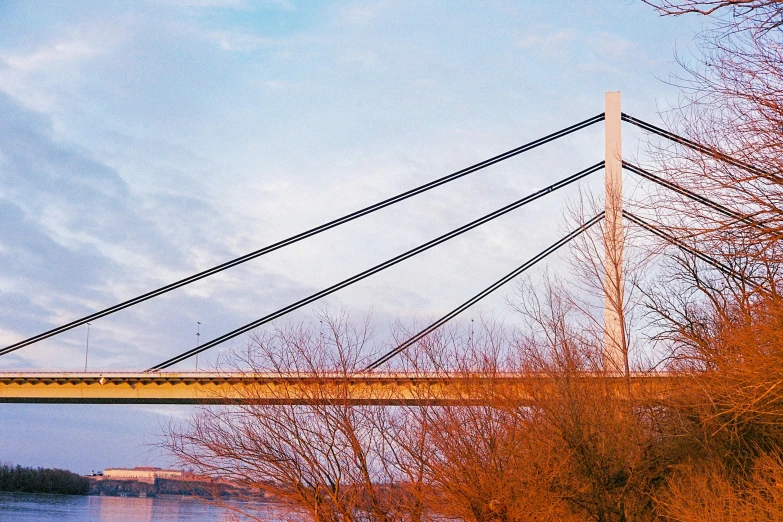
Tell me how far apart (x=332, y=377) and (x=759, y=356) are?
7388mm

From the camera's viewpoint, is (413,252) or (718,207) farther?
(413,252)

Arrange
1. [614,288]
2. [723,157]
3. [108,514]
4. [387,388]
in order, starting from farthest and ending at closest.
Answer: [108,514] < [614,288] < [387,388] < [723,157]

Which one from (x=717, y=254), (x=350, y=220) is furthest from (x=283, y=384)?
(x=350, y=220)

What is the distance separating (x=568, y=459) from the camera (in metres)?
13.5

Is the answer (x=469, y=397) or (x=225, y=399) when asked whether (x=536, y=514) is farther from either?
(x=225, y=399)

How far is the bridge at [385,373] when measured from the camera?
1359cm

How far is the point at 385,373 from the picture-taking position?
14.9m

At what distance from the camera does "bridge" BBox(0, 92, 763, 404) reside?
13594mm

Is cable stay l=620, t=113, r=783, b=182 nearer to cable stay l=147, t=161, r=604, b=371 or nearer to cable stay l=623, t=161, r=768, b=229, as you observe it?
cable stay l=623, t=161, r=768, b=229

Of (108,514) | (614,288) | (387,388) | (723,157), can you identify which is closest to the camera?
(723,157)

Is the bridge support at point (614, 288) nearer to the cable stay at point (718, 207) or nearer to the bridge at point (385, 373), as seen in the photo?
the bridge at point (385, 373)

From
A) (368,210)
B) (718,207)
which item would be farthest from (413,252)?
(718,207)

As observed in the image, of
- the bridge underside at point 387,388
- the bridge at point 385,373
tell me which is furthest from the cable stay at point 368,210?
the bridge underside at point 387,388

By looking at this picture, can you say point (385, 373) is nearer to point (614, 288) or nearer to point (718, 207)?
point (614, 288)
